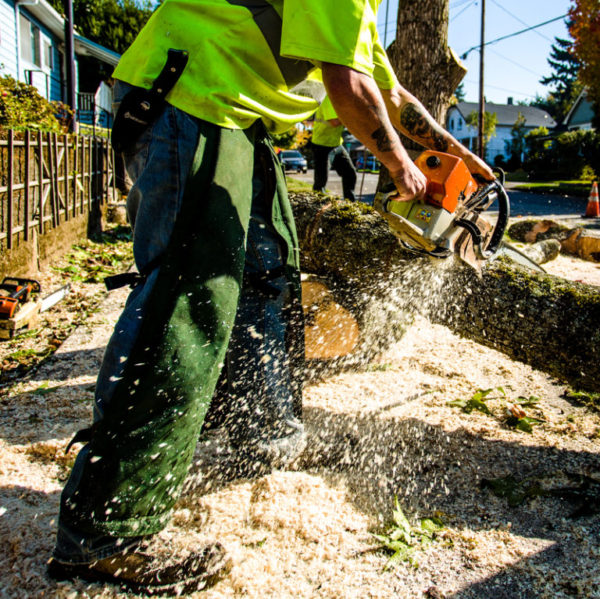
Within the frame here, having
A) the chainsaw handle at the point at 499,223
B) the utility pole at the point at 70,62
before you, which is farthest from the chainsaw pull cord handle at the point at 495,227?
the utility pole at the point at 70,62

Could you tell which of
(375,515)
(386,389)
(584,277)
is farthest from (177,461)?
(584,277)

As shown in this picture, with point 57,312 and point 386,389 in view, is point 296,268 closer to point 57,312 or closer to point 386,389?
point 386,389

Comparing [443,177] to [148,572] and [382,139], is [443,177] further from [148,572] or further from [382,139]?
[148,572]

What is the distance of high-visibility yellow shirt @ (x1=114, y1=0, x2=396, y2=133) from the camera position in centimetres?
134

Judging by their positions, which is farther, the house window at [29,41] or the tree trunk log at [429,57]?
the house window at [29,41]

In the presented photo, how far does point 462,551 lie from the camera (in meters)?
1.56

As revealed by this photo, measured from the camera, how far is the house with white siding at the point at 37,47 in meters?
12.3

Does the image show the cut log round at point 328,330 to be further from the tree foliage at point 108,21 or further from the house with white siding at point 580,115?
the house with white siding at point 580,115

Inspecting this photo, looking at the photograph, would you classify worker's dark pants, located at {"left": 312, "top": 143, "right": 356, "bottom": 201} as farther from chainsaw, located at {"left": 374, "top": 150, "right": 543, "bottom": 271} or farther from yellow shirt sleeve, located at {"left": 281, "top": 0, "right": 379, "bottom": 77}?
yellow shirt sleeve, located at {"left": 281, "top": 0, "right": 379, "bottom": 77}

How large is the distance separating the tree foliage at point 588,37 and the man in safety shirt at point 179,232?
2186cm

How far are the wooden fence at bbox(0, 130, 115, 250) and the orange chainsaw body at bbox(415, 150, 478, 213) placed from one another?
11.2ft

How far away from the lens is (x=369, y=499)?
5.89 feet

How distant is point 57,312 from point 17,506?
8.15 feet

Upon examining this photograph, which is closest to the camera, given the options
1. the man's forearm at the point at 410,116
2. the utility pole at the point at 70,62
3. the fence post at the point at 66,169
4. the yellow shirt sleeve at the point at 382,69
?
the yellow shirt sleeve at the point at 382,69
